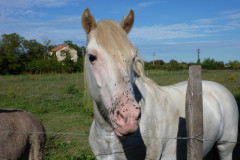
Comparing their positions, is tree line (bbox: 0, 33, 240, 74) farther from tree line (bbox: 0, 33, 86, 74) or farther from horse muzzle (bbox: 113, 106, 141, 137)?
horse muzzle (bbox: 113, 106, 141, 137)

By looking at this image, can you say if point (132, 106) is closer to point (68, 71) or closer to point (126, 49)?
point (126, 49)

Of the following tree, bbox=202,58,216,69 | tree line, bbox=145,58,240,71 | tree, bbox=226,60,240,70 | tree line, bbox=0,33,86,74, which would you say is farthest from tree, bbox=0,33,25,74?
tree, bbox=226,60,240,70

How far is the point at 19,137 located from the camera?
115 inches

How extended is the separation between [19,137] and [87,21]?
2.04 m

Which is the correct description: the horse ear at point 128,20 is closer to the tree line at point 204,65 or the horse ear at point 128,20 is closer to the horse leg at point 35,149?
the horse leg at point 35,149

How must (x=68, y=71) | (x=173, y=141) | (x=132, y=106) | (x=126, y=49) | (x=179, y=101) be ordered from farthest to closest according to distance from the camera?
(x=68, y=71)
(x=179, y=101)
(x=173, y=141)
(x=126, y=49)
(x=132, y=106)

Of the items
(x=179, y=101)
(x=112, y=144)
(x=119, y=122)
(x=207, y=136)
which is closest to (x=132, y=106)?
(x=119, y=122)

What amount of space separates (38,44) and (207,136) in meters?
59.6

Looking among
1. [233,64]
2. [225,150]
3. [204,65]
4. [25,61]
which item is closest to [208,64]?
[204,65]

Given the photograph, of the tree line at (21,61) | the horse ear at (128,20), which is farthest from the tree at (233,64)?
the horse ear at (128,20)

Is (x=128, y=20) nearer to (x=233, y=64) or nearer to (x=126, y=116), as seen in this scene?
(x=126, y=116)

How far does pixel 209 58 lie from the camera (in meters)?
59.2

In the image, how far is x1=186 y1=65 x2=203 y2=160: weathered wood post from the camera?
185 centimetres

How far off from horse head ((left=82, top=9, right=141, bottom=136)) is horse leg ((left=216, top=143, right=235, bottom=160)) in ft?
7.49
